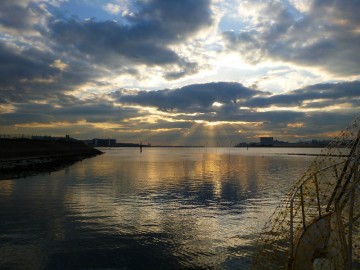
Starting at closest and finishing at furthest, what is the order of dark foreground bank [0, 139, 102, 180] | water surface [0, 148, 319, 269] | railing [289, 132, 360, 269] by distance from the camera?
railing [289, 132, 360, 269]
water surface [0, 148, 319, 269]
dark foreground bank [0, 139, 102, 180]

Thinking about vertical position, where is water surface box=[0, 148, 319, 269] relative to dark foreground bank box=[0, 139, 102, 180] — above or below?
below

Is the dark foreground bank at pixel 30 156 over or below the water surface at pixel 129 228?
over

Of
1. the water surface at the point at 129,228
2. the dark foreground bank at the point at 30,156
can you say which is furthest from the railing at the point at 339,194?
the dark foreground bank at the point at 30,156

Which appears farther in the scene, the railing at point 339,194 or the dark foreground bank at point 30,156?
the dark foreground bank at point 30,156

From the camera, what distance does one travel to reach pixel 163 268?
16969 millimetres

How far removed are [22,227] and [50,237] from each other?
3988 millimetres

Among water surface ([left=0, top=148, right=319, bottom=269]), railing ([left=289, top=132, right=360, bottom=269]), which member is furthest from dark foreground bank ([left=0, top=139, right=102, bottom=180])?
railing ([left=289, top=132, right=360, bottom=269])

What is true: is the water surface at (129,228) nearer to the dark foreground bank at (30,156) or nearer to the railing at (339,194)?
the railing at (339,194)

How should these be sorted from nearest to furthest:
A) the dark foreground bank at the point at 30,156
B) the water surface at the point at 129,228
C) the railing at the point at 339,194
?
1. the railing at the point at 339,194
2. the water surface at the point at 129,228
3. the dark foreground bank at the point at 30,156

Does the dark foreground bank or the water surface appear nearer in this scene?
the water surface

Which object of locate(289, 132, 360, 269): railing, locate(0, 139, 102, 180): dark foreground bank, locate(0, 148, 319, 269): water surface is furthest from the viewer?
locate(0, 139, 102, 180): dark foreground bank

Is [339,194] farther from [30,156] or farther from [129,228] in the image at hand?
[30,156]

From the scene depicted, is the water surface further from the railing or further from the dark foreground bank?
the dark foreground bank

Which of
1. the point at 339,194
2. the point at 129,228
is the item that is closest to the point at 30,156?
the point at 129,228
